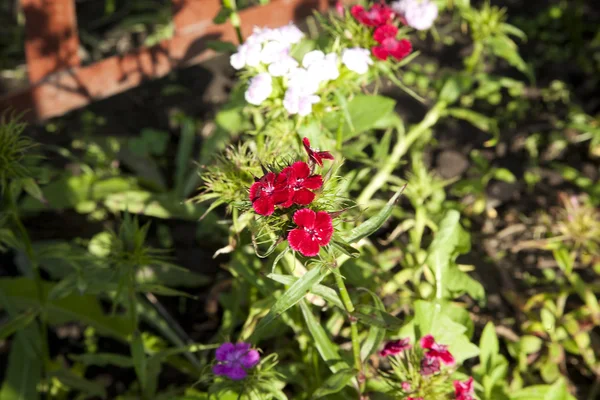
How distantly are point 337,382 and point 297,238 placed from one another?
536mm

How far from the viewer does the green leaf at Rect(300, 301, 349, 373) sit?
1.66 metres

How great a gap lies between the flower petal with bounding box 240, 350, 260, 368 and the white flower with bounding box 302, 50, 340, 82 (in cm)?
74

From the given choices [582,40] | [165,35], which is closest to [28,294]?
[165,35]

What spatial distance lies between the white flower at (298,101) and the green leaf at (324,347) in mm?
514

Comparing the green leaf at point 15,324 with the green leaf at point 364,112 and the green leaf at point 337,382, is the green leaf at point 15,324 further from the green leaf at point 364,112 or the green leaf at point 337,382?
the green leaf at point 364,112

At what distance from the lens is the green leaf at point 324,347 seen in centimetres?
166

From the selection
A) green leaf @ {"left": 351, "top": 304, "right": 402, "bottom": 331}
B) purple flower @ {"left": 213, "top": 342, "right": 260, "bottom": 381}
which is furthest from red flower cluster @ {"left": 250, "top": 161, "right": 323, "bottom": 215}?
purple flower @ {"left": 213, "top": 342, "right": 260, "bottom": 381}

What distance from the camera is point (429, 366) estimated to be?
1664 millimetres

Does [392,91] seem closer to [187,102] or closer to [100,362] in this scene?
[187,102]

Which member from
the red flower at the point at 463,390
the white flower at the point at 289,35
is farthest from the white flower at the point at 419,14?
the red flower at the point at 463,390

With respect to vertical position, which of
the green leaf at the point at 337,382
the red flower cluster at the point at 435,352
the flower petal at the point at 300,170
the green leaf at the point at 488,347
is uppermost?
the flower petal at the point at 300,170

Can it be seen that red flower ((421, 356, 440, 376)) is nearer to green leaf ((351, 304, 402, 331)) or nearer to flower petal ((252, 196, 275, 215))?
green leaf ((351, 304, 402, 331))

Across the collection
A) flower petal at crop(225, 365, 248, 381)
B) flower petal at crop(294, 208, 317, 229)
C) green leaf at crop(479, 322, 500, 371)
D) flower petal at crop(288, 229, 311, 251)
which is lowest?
green leaf at crop(479, 322, 500, 371)

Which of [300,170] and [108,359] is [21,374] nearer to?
[108,359]
